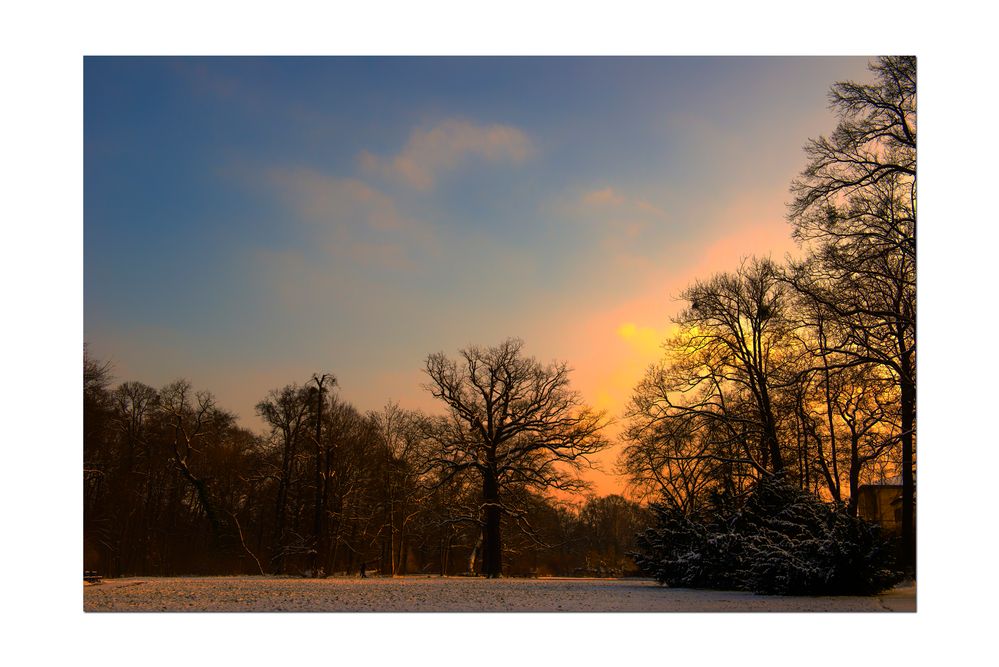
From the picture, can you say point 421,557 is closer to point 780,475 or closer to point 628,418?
point 628,418

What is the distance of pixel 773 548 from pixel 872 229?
7557mm

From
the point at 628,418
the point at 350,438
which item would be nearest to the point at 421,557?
the point at 350,438

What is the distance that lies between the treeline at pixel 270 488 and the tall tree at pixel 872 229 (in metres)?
15.4

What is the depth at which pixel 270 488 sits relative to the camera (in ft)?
124

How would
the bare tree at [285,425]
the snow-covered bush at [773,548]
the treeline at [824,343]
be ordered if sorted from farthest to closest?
the bare tree at [285,425] < the treeline at [824,343] < the snow-covered bush at [773,548]

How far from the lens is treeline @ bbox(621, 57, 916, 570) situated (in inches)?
704

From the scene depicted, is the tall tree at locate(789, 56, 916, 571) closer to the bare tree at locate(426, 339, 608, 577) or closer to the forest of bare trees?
the forest of bare trees

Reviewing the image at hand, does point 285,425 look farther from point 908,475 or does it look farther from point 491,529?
point 908,475

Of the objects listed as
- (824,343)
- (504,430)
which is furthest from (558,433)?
(824,343)

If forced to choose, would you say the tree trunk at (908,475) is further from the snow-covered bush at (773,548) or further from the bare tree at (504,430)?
the bare tree at (504,430)

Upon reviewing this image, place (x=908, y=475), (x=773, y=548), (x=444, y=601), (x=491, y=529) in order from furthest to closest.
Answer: (x=491, y=529) → (x=908, y=475) → (x=773, y=548) → (x=444, y=601)

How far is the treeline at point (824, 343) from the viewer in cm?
1789

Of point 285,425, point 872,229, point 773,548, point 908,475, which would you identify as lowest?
point 773,548

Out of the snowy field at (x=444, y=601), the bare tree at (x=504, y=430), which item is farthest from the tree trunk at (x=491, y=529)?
the snowy field at (x=444, y=601)
